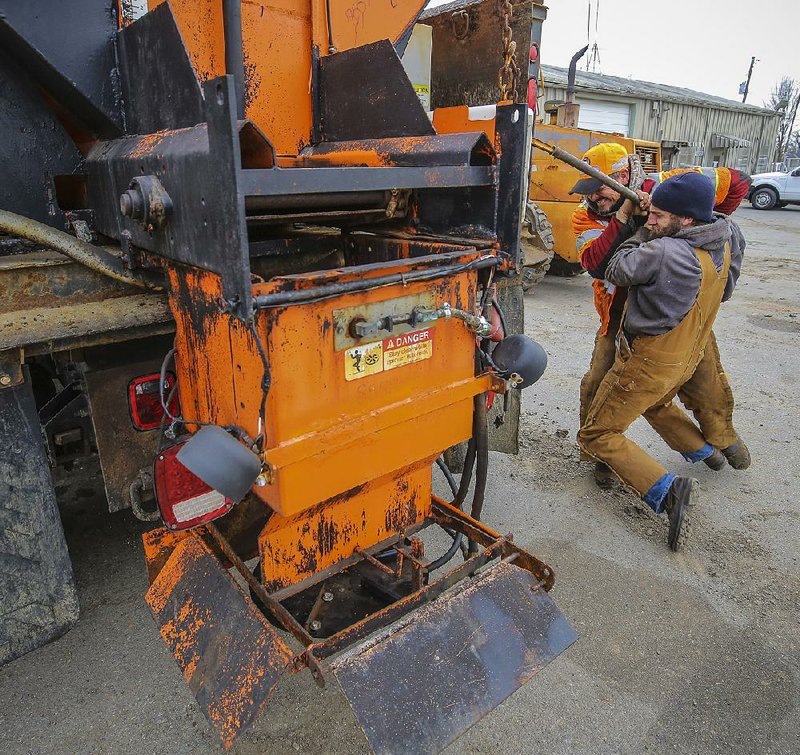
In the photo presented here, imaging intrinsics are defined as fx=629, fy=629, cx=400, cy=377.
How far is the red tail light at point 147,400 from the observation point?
2008 mm

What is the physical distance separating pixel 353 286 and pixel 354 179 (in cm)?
28

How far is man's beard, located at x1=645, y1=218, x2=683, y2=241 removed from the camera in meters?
2.95

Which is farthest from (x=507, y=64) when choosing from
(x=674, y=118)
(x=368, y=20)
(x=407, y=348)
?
(x=674, y=118)

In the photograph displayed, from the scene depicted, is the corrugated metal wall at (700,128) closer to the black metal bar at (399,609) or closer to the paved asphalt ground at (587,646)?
the paved asphalt ground at (587,646)

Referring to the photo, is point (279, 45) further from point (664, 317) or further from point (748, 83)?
point (748, 83)

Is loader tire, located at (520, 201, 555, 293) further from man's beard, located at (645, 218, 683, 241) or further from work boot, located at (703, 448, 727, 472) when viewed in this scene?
man's beard, located at (645, 218, 683, 241)

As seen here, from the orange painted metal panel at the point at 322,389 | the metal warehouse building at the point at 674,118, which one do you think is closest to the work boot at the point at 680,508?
the orange painted metal panel at the point at 322,389

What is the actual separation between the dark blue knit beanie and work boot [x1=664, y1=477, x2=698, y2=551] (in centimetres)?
123

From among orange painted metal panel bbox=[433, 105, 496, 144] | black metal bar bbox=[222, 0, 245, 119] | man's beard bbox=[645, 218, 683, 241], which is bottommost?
man's beard bbox=[645, 218, 683, 241]

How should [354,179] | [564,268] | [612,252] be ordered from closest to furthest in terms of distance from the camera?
[354,179] → [612,252] → [564,268]

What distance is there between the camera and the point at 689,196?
2840mm

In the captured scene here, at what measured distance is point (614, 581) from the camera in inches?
108

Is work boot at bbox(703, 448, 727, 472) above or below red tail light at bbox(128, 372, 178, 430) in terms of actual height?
below

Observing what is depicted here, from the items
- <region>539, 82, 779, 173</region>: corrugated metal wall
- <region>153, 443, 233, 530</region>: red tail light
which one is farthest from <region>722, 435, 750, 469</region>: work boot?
<region>539, 82, 779, 173</region>: corrugated metal wall
